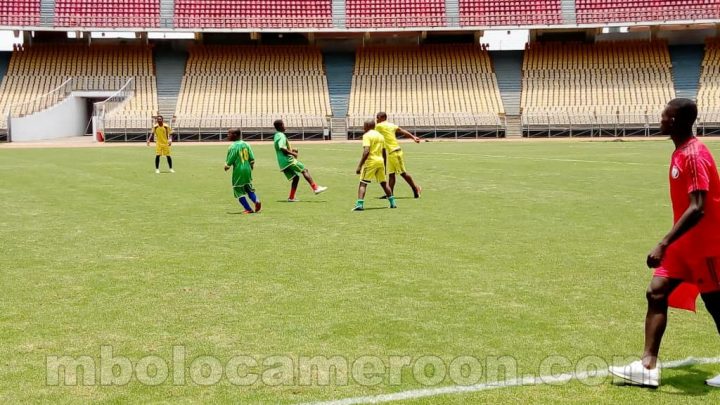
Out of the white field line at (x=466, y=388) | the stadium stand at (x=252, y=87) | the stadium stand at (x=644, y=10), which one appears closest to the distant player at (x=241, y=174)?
the white field line at (x=466, y=388)

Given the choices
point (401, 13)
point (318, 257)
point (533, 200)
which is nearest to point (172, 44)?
point (401, 13)

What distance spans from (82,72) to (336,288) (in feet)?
165

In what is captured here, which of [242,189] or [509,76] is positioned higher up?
[509,76]

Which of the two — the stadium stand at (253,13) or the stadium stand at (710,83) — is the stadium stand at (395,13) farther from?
the stadium stand at (710,83)

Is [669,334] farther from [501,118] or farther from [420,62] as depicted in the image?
[420,62]

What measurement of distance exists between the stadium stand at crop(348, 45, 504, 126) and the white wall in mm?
17652

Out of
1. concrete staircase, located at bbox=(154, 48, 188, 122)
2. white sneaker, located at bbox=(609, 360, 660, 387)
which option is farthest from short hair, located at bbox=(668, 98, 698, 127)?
concrete staircase, located at bbox=(154, 48, 188, 122)

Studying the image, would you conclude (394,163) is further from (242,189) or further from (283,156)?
(242,189)

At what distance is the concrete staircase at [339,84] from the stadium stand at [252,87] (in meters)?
0.54

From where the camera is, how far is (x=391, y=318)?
6.57 meters

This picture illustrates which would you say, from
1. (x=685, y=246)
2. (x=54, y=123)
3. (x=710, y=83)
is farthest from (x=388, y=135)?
(x=710, y=83)

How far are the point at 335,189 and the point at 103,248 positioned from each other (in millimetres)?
8323

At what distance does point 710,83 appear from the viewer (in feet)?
170

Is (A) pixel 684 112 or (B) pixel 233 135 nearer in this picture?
(A) pixel 684 112
